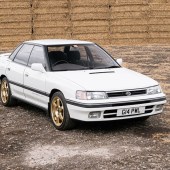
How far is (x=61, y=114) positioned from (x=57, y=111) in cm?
12

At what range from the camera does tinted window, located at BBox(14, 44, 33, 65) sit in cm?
862

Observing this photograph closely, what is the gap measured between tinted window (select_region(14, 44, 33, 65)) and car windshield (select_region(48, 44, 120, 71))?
0.67m

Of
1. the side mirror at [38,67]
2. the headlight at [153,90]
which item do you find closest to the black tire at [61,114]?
the side mirror at [38,67]

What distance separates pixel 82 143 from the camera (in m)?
6.50

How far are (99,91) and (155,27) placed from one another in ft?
48.6

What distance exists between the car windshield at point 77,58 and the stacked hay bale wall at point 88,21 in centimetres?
1249

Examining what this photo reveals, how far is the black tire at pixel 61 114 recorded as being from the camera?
701cm

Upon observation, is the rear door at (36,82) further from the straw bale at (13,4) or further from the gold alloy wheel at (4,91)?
the straw bale at (13,4)

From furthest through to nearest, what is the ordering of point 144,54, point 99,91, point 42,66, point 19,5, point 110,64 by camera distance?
point 19,5 → point 144,54 → point 110,64 → point 42,66 → point 99,91

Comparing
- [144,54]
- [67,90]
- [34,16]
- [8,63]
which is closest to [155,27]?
[144,54]

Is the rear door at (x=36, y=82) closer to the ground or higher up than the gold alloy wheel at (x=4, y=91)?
higher up

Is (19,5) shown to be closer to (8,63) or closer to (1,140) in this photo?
(8,63)

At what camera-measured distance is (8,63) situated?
9102 mm

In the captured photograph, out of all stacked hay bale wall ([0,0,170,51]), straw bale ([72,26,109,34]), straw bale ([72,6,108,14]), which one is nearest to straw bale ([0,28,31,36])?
stacked hay bale wall ([0,0,170,51])
